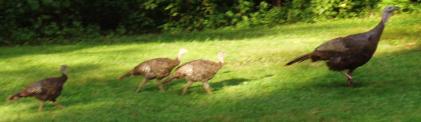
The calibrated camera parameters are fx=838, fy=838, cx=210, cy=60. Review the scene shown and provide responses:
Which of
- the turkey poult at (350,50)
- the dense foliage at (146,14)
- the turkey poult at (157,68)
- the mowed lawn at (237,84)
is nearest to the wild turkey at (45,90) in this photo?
the mowed lawn at (237,84)

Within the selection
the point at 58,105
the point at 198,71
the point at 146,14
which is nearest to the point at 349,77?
the point at 198,71

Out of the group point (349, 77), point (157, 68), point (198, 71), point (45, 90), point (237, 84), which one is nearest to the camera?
point (45, 90)

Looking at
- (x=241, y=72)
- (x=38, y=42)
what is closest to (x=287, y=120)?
(x=241, y=72)

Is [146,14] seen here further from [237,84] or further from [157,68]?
[157,68]

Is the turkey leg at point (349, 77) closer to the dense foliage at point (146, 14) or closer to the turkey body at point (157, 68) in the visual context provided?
the turkey body at point (157, 68)

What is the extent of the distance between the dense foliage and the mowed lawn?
2905mm

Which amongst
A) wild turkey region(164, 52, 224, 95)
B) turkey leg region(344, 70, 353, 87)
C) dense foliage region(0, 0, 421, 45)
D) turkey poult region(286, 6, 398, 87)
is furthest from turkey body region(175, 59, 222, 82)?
dense foliage region(0, 0, 421, 45)

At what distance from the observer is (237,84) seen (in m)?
10.4

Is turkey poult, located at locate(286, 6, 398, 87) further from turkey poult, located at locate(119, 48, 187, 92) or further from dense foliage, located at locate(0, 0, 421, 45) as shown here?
dense foliage, located at locate(0, 0, 421, 45)

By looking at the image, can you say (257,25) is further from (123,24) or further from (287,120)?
(287,120)

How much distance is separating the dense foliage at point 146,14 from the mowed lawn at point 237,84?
2905 mm

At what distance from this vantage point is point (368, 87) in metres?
9.49

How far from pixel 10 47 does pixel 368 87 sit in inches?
359

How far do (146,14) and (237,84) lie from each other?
33.1 feet
